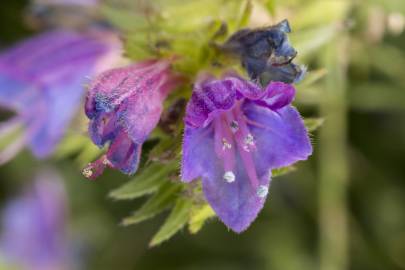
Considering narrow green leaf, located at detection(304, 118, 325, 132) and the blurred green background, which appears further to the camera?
the blurred green background

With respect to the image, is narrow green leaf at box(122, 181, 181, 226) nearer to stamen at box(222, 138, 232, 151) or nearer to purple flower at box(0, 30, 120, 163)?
stamen at box(222, 138, 232, 151)

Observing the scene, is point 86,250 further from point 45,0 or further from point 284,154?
point 284,154

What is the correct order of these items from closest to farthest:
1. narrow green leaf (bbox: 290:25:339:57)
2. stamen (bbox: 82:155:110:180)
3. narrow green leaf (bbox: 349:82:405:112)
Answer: stamen (bbox: 82:155:110:180) < narrow green leaf (bbox: 290:25:339:57) < narrow green leaf (bbox: 349:82:405:112)

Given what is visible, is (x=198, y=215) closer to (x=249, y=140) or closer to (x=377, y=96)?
(x=249, y=140)

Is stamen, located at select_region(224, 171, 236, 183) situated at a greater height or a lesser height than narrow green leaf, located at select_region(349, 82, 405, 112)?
greater

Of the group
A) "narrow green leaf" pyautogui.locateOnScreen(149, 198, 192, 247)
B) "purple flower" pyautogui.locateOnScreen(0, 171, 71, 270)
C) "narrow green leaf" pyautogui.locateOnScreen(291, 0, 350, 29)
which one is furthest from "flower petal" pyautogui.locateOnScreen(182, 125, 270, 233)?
"purple flower" pyautogui.locateOnScreen(0, 171, 71, 270)

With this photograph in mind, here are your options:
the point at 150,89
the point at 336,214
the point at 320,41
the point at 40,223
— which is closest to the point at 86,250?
the point at 40,223
